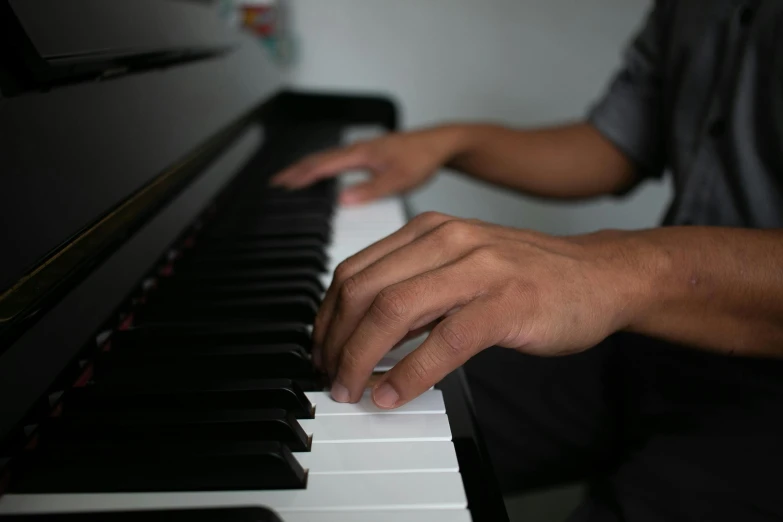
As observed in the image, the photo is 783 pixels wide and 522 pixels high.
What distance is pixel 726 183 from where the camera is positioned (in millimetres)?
842

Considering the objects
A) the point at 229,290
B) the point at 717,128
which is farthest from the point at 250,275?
the point at 717,128

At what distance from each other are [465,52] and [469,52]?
12 millimetres

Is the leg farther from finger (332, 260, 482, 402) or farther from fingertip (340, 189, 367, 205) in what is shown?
finger (332, 260, 482, 402)

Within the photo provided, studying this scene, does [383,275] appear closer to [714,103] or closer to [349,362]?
[349,362]

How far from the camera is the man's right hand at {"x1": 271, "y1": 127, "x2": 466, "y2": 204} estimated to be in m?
0.92

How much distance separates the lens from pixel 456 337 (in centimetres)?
41

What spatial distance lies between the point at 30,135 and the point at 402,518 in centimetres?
35

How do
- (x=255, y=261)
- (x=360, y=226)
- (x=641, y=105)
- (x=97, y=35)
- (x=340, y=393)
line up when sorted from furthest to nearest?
(x=641, y=105) → (x=360, y=226) → (x=255, y=261) → (x=97, y=35) → (x=340, y=393)

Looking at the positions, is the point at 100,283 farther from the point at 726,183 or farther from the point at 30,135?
the point at 726,183

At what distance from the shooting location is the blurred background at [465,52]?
1821mm

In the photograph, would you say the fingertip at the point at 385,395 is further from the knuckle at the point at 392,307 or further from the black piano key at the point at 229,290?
the black piano key at the point at 229,290

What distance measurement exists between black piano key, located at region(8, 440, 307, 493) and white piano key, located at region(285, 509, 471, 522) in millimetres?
24

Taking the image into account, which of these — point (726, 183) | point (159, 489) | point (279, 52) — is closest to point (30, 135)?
point (159, 489)

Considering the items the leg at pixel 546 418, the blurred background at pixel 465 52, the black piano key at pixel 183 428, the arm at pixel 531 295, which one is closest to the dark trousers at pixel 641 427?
the leg at pixel 546 418
